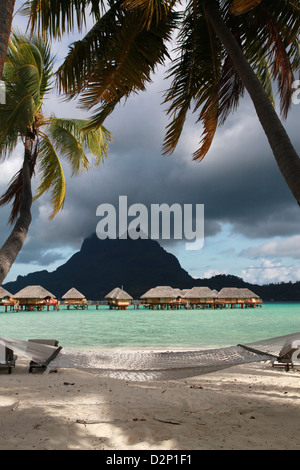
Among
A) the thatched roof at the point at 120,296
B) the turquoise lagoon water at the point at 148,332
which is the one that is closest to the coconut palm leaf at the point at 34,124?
the turquoise lagoon water at the point at 148,332

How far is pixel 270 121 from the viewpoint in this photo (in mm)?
2609

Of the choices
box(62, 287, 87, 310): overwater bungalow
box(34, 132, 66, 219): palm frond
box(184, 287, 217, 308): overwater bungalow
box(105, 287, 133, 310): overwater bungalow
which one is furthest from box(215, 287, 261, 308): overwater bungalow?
box(34, 132, 66, 219): palm frond

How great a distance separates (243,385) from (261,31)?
3917mm

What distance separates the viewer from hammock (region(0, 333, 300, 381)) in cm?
313

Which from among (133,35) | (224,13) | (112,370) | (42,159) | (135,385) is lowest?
(135,385)

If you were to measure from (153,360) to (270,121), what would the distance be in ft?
8.34

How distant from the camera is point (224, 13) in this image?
12.1 ft

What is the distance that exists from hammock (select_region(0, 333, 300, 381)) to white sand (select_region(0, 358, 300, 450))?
0.30 meters

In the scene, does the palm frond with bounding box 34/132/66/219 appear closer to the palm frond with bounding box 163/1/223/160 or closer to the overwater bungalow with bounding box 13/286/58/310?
the palm frond with bounding box 163/1/223/160

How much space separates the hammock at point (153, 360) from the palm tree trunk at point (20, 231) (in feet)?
3.96

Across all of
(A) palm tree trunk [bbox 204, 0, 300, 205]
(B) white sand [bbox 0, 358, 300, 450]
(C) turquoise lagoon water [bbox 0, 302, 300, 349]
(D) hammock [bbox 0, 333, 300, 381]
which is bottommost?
(C) turquoise lagoon water [bbox 0, 302, 300, 349]

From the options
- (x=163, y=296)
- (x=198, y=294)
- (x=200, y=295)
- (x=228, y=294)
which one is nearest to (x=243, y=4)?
(x=163, y=296)
